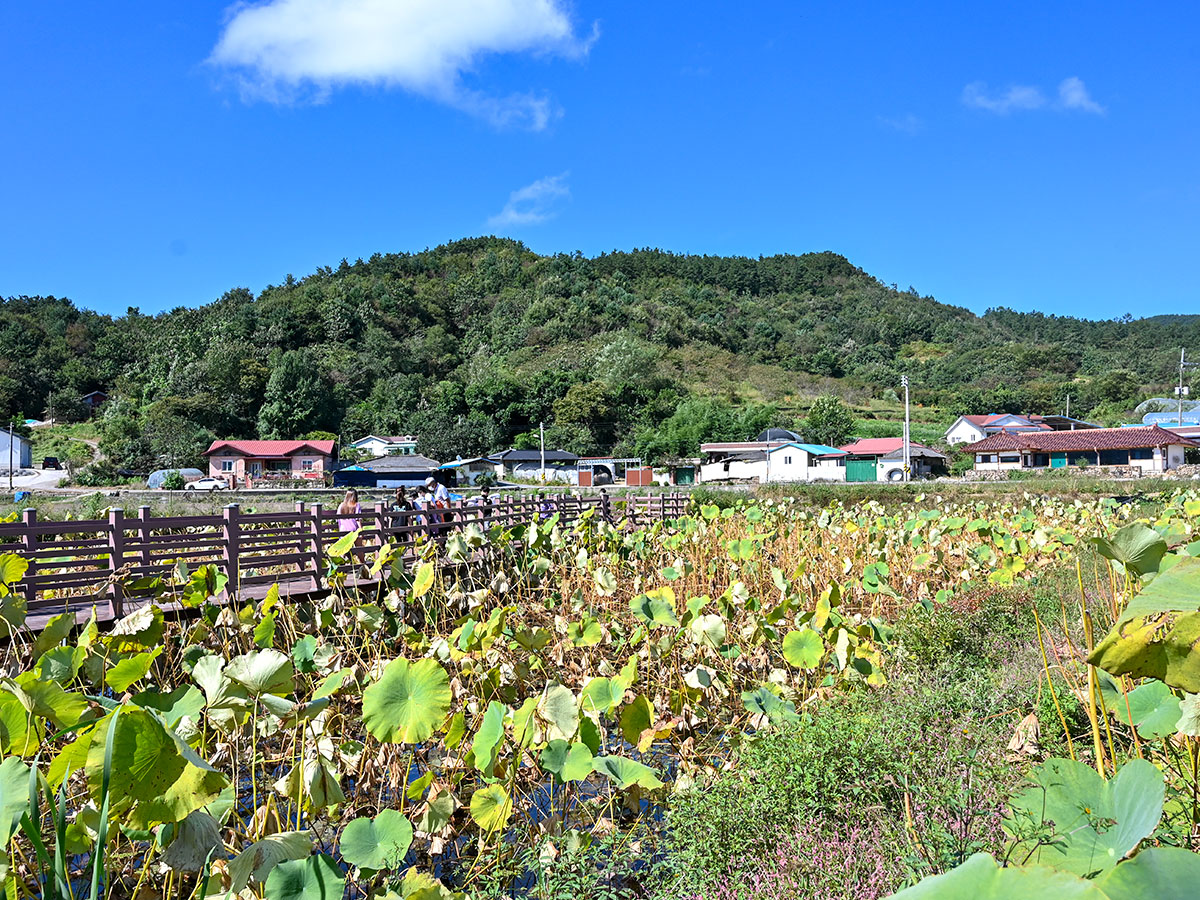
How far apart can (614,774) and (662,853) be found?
0.78m

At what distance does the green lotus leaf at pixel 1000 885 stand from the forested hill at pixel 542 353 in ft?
160

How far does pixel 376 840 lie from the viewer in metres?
2.44

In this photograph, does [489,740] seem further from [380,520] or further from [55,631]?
[380,520]

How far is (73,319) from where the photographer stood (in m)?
79.5

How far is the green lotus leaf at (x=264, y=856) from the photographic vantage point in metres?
1.94

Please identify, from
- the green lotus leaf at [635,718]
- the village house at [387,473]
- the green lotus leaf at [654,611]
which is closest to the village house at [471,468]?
the village house at [387,473]

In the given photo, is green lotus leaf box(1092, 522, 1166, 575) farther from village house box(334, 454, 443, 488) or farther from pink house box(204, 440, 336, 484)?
pink house box(204, 440, 336, 484)

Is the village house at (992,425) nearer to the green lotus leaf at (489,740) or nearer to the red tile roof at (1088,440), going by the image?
the red tile roof at (1088,440)

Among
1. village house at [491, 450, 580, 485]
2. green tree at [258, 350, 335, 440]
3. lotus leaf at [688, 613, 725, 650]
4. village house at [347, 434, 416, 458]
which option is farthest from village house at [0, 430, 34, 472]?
lotus leaf at [688, 613, 725, 650]

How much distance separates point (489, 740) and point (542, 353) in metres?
73.5

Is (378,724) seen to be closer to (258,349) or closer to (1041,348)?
(258,349)

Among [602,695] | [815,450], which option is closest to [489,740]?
[602,695]

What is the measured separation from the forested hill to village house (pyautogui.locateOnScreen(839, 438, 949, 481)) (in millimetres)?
10408

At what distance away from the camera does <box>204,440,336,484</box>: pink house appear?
47938mm
